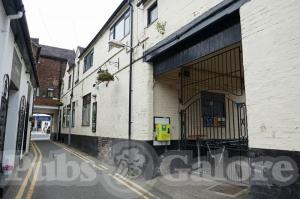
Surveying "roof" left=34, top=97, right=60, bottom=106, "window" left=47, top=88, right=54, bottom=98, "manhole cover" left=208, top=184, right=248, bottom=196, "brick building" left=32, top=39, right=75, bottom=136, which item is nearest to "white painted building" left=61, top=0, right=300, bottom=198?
"manhole cover" left=208, top=184, right=248, bottom=196

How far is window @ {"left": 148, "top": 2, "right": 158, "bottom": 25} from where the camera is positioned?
26.3 feet

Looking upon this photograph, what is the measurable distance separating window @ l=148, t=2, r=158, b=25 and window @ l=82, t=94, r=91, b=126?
778cm

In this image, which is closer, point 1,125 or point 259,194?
point 259,194

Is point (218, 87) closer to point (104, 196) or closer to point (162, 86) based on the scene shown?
point (162, 86)

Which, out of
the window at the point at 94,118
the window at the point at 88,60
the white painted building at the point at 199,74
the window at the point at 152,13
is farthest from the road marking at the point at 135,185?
the window at the point at 88,60

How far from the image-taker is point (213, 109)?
9.68 m

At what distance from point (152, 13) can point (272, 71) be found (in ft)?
18.3

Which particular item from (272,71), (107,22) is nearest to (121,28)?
(107,22)

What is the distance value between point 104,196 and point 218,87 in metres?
6.69

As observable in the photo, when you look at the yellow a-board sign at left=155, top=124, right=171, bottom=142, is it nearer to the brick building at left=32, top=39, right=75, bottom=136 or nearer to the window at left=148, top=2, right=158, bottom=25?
the window at left=148, top=2, right=158, bottom=25

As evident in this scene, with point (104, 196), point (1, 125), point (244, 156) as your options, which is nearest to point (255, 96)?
point (104, 196)

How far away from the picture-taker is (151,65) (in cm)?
793

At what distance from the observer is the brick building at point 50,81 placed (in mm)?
25094

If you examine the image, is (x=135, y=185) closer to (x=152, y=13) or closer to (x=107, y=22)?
(x=152, y=13)
